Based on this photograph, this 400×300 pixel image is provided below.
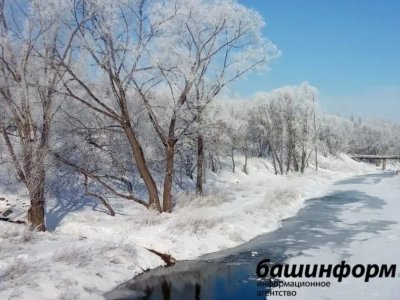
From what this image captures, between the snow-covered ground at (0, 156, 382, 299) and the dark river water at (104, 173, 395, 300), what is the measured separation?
1.80 ft

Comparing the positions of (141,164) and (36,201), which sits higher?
(141,164)

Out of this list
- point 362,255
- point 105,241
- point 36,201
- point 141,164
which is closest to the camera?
point 362,255

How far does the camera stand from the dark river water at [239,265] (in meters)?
10.1

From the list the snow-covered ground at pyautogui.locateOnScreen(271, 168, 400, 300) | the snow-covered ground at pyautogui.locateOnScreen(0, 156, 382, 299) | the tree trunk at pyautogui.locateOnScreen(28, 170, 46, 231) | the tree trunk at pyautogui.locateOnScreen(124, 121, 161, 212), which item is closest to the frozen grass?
the snow-covered ground at pyautogui.locateOnScreen(0, 156, 382, 299)

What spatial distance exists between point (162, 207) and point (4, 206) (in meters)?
6.20

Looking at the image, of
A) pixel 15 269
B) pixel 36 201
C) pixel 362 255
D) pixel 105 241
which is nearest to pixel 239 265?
pixel 362 255

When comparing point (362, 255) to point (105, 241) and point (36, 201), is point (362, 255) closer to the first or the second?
point (105, 241)

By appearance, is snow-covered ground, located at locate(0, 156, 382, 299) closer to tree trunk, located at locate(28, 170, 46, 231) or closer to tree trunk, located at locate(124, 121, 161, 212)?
tree trunk, located at locate(28, 170, 46, 231)

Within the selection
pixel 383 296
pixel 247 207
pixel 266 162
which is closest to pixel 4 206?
pixel 247 207

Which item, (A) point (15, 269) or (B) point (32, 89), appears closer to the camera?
(A) point (15, 269)

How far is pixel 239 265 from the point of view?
12273 mm

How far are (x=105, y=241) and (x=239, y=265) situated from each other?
3.98 metres

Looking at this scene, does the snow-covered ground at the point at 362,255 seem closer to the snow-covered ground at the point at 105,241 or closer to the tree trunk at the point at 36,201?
the snow-covered ground at the point at 105,241

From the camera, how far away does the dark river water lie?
10070 mm
